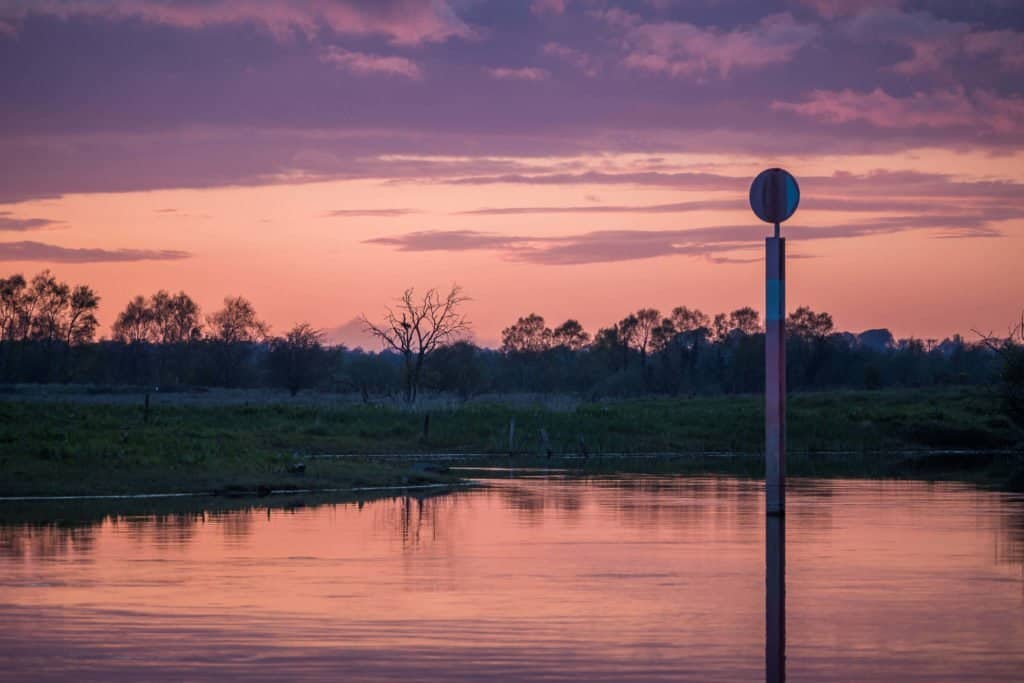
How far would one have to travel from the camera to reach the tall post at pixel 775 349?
74.8ft

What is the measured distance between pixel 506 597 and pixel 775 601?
286 centimetres

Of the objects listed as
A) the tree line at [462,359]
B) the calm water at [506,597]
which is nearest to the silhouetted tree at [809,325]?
the tree line at [462,359]

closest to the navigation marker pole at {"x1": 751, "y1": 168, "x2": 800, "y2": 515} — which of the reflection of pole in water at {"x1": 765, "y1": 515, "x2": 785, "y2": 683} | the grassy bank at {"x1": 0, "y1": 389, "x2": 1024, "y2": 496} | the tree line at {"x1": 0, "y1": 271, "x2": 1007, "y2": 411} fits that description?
the reflection of pole in water at {"x1": 765, "y1": 515, "x2": 785, "y2": 683}

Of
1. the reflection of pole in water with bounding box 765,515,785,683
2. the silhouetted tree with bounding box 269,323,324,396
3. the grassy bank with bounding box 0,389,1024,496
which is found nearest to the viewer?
the reflection of pole in water with bounding box 765,515,785,683

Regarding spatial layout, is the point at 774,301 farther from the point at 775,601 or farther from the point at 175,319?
the point at 175,319

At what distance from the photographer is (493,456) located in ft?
186

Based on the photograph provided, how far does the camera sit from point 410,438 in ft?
196

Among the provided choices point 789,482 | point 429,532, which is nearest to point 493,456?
point 789,482

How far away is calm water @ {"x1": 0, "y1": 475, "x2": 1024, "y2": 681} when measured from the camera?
11.7 m

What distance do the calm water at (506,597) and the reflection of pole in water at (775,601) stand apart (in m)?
0.11

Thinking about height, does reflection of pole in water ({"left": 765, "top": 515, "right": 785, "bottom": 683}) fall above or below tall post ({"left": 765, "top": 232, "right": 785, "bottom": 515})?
below

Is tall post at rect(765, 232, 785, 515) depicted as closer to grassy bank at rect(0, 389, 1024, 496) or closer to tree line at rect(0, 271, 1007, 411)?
grassy bank at rect(0, 389, 1024, 496)

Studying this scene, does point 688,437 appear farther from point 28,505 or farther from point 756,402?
point 28,505

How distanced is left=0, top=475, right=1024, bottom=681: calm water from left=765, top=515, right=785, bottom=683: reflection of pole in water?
0.36 feet
